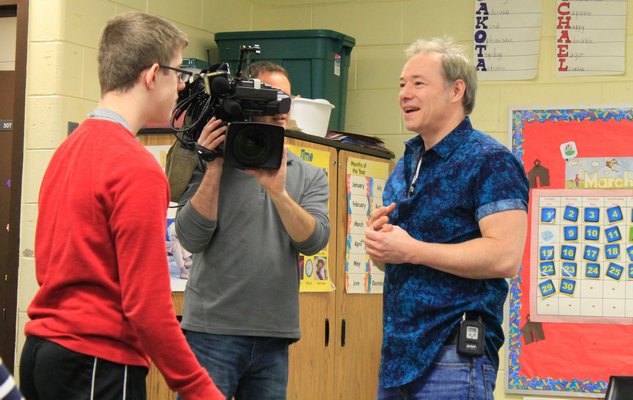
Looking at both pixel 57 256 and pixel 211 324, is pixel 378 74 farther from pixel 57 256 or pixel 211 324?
pixel 57 256

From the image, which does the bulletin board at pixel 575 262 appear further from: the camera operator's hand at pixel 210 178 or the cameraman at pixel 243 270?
the camera operator's hand at pixel 210 178

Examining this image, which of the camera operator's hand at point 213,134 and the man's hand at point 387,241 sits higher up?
the camera operator's hand at point 213,134

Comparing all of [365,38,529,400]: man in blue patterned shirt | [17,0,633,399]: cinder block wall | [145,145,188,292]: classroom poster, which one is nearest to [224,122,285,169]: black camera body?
[365,38,529,400]: man in blue patterned shirt

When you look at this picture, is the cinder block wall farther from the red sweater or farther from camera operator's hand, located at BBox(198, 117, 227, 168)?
the red sweater

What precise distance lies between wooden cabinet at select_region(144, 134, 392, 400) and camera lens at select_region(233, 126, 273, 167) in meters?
0.96

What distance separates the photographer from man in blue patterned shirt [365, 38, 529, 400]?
1.88m

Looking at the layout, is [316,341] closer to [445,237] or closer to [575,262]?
[575,262]

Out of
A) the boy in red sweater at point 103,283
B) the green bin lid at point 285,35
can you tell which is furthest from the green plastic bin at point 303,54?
the boy in red sweater at point 103,283

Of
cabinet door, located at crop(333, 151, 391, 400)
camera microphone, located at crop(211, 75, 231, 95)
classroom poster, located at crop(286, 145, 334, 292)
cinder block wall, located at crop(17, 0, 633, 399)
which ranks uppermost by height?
cinder block wall, located at crop(17, 0, 633, 399)

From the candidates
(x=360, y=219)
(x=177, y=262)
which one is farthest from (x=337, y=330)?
(x=177, y=262)

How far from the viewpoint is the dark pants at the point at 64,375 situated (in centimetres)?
148

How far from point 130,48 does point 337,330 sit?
2005mm

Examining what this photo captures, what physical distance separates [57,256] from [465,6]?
8.97ft

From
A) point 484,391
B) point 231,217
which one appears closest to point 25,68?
point 231,217
